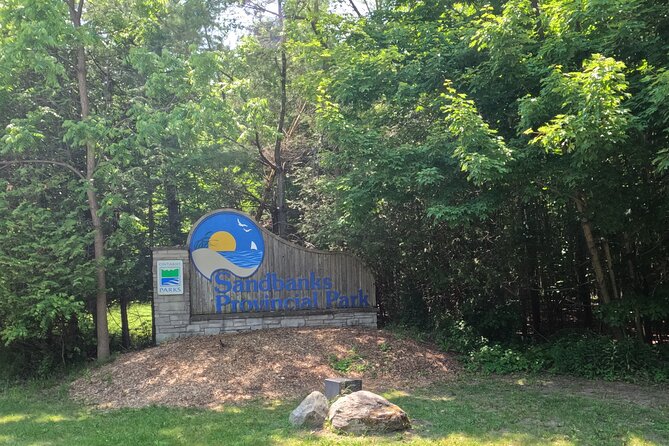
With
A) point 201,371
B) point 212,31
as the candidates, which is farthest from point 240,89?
point 201,371

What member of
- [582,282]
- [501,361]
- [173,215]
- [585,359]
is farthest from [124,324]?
[582,282]

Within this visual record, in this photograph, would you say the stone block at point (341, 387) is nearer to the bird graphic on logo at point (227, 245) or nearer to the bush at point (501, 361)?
the bush at point (501, 361)

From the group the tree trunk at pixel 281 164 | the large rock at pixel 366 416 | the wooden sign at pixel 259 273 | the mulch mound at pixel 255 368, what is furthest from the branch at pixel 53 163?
the large rock at pixel 366 416

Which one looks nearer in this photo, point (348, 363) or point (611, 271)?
point (348, 363)

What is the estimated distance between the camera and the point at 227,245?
11156 mm

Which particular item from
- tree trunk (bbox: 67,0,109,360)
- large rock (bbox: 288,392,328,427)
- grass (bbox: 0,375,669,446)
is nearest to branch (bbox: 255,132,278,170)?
tree trunk (bbox: 67,0,109,360)

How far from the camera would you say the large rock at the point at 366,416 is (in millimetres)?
5865

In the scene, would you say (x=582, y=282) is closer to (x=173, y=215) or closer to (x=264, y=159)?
(x=264, y=159)

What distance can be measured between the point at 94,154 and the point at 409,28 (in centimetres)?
650

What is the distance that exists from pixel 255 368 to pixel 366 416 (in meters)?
3.60

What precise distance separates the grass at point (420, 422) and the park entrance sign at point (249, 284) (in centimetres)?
291

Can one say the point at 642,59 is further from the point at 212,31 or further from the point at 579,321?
the point at 212,31

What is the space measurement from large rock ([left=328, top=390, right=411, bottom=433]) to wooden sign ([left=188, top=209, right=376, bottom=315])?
5429 mm

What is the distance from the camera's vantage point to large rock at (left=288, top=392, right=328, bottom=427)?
241 inches
